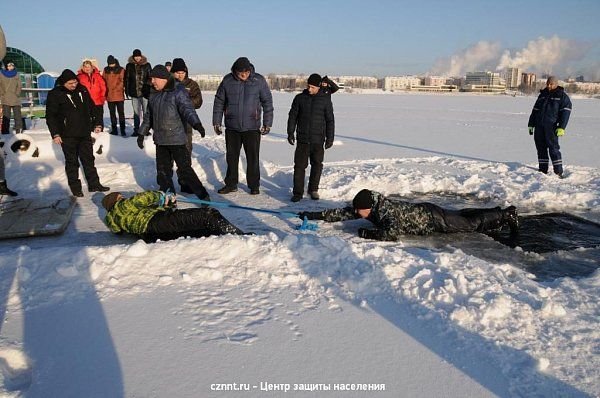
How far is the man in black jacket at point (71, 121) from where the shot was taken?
19.6 ft

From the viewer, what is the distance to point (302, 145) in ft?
20.4

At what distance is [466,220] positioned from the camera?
4.78m

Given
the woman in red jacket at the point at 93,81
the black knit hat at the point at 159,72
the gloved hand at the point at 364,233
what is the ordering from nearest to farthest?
1. the gloved hand at the point at 364,233
2. the black knit hat at the point at 159,72
3. the woman in red jacket at the point at 93,81

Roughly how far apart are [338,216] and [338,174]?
8.22 feet

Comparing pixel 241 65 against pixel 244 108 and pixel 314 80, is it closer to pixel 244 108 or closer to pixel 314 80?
pixel 244 108

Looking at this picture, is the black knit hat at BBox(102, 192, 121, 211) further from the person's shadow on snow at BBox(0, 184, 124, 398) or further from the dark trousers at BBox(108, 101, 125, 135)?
the dark trousers at BBox(108, 101, 125, 135)

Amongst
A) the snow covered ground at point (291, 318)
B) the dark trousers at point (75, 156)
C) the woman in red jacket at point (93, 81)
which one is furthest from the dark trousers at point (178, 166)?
the woman in red jacket at point (93, 81)

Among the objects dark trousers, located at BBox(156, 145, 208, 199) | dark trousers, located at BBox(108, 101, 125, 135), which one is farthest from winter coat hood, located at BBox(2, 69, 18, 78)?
dark trousers, located at BBox(156, 145, 208, 199)

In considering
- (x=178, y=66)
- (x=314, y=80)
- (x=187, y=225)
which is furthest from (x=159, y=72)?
(x=187, y=225)

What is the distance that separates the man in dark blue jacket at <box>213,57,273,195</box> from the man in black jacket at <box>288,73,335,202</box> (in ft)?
1.37

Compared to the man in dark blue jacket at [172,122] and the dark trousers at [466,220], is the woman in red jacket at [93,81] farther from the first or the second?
the dark trousers at [466,220]

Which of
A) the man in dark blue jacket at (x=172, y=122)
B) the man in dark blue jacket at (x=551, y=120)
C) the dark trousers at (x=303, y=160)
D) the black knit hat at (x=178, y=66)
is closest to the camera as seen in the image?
the man in dark blue jacket at (x=172, y=122)

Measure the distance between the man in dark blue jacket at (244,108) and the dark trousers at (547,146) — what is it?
5.15m

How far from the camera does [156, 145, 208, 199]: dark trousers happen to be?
5945 millimetres
